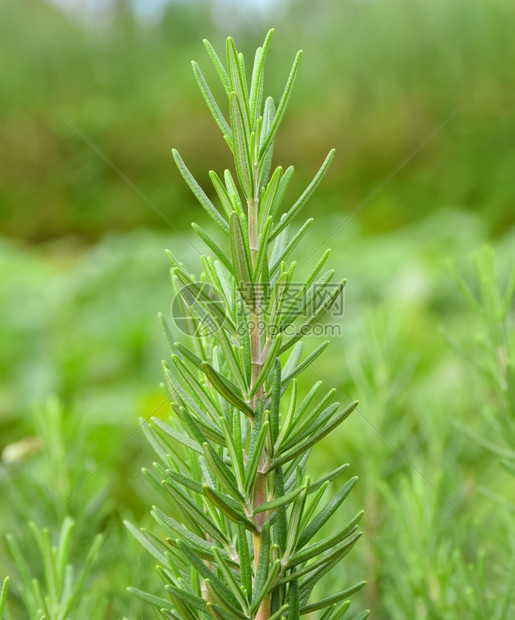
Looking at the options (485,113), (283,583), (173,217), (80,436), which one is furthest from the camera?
(173,217)

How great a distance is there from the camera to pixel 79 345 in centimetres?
100

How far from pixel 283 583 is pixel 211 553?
0.01 m

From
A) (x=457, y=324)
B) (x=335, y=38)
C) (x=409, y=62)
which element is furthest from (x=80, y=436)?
(x=335, y=38)

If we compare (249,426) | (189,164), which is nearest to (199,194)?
(249,426)

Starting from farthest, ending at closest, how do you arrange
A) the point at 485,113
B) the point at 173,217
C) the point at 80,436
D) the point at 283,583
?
the point at 173,217 < the point at 485,113 < the point at 80,436 < the point at 283,583

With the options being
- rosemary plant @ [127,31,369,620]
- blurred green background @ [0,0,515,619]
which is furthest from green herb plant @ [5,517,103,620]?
blurred green background @ [0,0,515,619]

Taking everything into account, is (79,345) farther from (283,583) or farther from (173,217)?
(283,583)

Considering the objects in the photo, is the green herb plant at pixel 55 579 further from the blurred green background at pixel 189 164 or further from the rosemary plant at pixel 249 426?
the blurred green background at pixel 189 164

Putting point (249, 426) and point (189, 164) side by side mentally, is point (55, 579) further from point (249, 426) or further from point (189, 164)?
point (189, 164)

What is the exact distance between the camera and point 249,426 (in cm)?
12

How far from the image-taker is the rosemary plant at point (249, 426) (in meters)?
0.11

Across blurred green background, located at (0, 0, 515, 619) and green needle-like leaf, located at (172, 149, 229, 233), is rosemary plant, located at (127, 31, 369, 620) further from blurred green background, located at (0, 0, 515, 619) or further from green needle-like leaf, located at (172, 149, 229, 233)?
blurred green background, located at (0, 0, 515, 619)

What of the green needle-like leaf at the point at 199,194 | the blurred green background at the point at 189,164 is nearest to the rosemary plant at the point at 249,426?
the green needle-like leaf at the point at 199,194

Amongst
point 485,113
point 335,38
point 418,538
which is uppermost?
point 335,38
